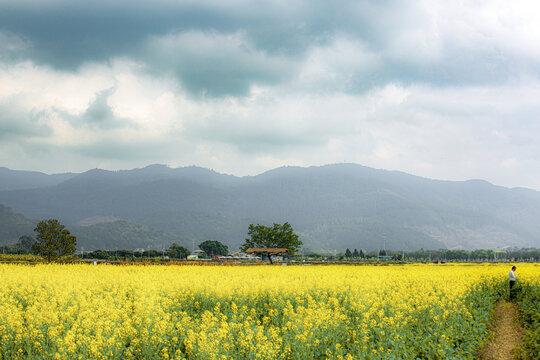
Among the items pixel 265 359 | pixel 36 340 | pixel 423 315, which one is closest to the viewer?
pixel 265 359

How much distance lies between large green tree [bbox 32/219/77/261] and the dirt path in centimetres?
4960

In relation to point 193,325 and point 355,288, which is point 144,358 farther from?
point 355,288

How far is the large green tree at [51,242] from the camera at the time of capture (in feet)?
176

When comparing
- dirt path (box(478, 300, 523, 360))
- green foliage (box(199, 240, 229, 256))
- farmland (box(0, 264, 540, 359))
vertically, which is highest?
farmland (box(0, 264, 540, 359))

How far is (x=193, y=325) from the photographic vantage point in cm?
1240

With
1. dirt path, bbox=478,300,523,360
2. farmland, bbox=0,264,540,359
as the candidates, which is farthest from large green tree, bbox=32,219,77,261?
dirt path, bbox=478,300,523,360

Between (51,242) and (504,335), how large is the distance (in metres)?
51.7

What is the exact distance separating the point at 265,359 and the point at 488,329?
12.6m

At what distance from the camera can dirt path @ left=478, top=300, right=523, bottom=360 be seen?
15.6 meters

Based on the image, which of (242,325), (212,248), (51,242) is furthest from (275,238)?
(212,248)

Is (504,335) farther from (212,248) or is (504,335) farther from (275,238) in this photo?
(212,248)

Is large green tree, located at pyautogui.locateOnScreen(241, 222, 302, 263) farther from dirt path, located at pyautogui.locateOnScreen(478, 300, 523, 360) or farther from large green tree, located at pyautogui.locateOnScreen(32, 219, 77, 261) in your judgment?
dirt path, located at pyautogui.locateOnScreen(478, 300, 523, 360)

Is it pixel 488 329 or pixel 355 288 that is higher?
pixel 355 288

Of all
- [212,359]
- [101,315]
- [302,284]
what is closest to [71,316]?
[101,315]
